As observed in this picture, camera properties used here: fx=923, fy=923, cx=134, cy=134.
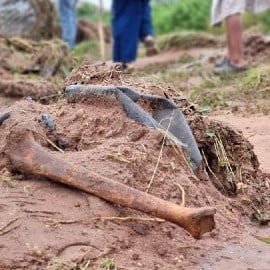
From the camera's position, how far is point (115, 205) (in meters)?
3.37

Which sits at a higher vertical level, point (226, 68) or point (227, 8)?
point (227, 8)

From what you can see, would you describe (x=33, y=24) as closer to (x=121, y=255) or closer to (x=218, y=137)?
(x=218, y=137)

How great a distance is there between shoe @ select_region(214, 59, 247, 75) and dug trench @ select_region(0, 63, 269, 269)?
12.0 feet

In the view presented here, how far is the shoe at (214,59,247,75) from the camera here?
780 cm

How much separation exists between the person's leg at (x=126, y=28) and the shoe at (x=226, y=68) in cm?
120

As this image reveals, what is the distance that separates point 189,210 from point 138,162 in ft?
1.45

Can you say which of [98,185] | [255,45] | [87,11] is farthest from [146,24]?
[87,11]

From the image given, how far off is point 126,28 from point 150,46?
127 cm

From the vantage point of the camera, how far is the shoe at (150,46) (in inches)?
395

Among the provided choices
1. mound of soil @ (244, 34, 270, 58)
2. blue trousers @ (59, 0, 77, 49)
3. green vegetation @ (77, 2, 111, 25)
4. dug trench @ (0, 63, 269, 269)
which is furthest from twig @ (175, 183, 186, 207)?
green vegetation @ (77, 2, 111, 25)

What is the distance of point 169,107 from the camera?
12.8 feet

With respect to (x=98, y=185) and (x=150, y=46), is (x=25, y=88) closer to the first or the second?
(x=150, y=46)

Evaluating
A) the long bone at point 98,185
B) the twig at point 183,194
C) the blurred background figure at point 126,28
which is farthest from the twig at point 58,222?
the blurred background figure at point 126,28

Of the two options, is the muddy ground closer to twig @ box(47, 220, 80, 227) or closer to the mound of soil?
twig @ box(47, 220, 80, 227)
